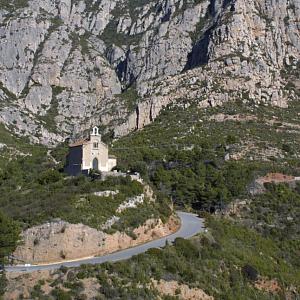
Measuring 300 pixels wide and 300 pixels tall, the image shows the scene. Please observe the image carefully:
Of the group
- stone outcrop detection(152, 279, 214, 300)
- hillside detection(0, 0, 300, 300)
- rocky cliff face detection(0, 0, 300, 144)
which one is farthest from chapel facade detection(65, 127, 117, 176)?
rocky cliff face detection(0, 0, 300, 144)

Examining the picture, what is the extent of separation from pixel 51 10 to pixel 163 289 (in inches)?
5093

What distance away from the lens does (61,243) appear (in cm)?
5194

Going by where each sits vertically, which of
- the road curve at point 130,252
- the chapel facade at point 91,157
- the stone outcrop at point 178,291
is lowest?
the stone outcrop at point 178,291

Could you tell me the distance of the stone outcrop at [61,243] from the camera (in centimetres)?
5175

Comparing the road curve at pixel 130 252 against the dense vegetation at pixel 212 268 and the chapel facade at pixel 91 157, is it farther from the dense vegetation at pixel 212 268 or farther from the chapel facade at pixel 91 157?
the chapel facade at pixel 91 157

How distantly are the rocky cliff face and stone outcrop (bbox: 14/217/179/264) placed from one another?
177 feet

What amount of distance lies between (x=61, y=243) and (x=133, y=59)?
9921 cm

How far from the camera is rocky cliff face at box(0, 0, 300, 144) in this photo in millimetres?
109562

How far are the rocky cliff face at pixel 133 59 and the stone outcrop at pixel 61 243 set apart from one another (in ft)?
177

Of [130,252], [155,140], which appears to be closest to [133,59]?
[155,140]

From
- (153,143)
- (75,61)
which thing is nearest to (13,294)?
(153,143)

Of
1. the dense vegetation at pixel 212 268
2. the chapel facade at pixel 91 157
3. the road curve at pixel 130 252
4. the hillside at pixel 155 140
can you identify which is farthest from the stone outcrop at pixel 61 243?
the chapel facade at pixel 91 157

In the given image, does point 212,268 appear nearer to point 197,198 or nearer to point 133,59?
point 197,198

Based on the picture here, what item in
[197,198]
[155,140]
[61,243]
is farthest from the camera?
[155,140]
